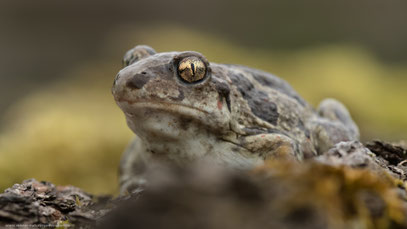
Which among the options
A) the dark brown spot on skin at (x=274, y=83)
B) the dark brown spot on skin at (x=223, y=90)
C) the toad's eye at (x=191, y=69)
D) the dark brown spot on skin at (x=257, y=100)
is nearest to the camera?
the toad's eye at (x=191, y=69)

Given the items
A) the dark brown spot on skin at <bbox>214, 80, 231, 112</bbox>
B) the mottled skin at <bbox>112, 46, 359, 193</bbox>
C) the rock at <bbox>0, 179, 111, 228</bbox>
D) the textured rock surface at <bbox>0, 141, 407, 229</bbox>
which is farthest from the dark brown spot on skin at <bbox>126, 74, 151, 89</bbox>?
the textured rock surface at <bbox>0, 141, 407, 229</bbox>

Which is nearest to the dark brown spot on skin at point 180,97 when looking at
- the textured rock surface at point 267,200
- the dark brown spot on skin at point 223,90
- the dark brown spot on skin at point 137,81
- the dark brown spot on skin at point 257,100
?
the dark brown spot on skin at point 137,81

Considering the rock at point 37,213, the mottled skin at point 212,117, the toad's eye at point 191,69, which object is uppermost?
the toad's eye at point 191,69

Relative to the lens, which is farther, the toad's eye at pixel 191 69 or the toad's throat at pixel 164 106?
the toad's eye at pixel 191 69

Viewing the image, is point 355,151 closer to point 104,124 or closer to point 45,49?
point 104,124

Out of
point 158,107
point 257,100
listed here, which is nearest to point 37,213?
point 158,107

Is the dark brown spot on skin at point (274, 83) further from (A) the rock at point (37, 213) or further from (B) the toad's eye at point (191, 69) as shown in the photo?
(A) the rock at point (37, 213)

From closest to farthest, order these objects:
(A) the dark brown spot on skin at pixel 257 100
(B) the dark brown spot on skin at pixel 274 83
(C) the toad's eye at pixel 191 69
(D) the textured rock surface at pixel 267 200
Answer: (D) the textured rock surface at pixel 267 200 < (C) the toad's eye at pixel 191 69 < (A) the dark brown spot on skin at pixel 257 100 < (B) the dark brown spot on skin at pixel 274 83

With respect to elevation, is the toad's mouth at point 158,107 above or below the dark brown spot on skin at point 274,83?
below
